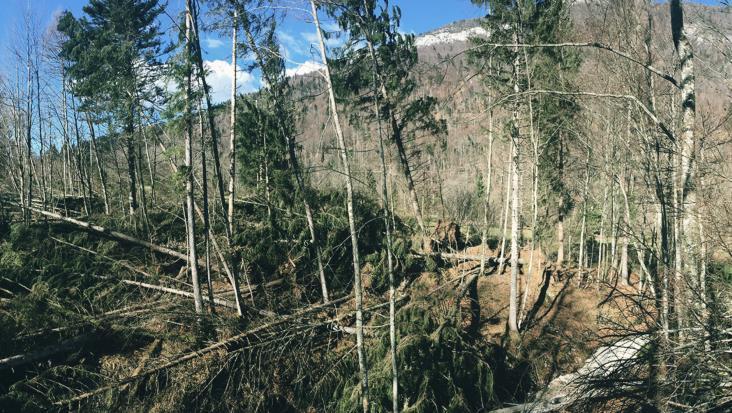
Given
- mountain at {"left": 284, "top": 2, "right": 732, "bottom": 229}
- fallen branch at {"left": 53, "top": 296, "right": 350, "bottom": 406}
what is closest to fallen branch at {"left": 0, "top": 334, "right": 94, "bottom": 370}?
fallen branch at {"left": 53, "top": 296, "right": 350, "bottom": 406}

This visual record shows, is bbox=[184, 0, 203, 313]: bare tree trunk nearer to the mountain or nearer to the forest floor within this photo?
the forest floor

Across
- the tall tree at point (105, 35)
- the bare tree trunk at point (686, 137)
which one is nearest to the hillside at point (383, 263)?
the bare tree trunk at point (686, 137)

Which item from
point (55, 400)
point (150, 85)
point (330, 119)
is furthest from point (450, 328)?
point (150, 85)

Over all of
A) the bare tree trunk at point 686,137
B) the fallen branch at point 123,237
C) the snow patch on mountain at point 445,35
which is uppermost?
the snow patch on mountain at point 445,35

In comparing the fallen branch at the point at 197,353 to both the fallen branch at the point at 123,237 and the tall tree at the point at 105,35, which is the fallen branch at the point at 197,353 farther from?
the tall tree at the point at 105,35

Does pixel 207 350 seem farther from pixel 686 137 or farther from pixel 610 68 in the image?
pixel 610 68

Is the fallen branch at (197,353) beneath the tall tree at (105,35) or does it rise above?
beneath

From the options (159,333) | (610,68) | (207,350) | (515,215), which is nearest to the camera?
(207,350)

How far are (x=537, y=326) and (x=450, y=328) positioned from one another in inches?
204

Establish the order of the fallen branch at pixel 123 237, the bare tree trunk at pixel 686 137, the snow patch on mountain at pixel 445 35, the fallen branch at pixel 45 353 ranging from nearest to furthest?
the bare tree trunk at pixel 686 137 → the fallen branch at pixel 45 353 → the snow patch on mountain at pixel 445 35 → the fallen branch at pixel 123 237

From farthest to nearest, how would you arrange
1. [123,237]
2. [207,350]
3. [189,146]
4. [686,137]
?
[123,237], [207,350], [189,146], [686,137]

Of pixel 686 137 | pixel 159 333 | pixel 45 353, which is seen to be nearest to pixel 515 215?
pixel 686 137

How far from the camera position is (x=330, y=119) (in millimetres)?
6023

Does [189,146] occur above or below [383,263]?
above
